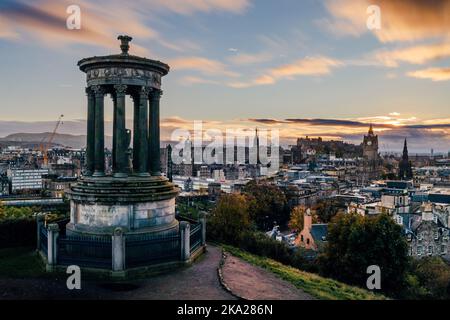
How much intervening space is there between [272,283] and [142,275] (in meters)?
6.16

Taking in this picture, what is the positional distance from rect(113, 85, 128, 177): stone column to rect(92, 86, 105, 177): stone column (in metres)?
0.89

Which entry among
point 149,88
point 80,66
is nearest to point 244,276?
point 149,88

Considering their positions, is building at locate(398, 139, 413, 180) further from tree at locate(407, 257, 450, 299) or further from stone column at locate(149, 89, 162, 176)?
stone column at locate(149, 89, 162, 176)

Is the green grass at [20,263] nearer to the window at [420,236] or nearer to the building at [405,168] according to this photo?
the window at [420,236]

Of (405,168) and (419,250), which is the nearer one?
(419,250)

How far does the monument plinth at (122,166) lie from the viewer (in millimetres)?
22094

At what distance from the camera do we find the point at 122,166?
23.2 m

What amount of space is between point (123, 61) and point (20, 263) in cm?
1202

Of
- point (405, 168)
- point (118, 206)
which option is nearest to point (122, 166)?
point (118, 206)

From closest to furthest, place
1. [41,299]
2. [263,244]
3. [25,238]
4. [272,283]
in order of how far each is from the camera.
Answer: [41,299] < [272,283] < [25,238] < [263,244]

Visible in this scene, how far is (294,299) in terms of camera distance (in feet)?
57.1

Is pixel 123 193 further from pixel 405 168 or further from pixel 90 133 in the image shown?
pixel 405 168

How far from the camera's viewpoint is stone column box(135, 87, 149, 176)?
23.7 metres
